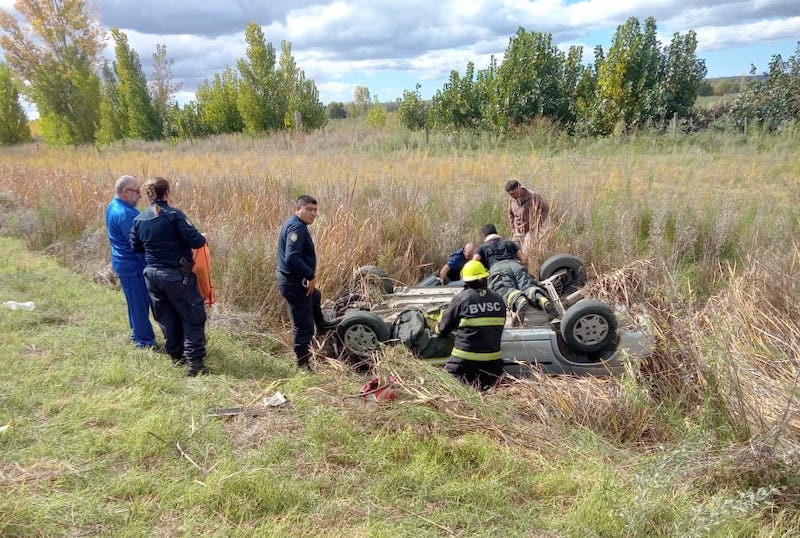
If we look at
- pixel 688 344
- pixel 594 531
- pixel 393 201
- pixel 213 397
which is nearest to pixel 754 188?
pixel 393 201

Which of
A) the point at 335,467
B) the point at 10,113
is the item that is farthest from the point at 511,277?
the point at 10,113

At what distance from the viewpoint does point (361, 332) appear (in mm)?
4895

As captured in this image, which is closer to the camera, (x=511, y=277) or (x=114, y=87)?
(x=511, y=277)

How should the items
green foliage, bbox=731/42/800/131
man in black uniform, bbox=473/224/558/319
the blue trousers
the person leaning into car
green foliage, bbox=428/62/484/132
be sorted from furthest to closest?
1. green foliage, bbox=428/62/484/132
2. green foliage, bbox=731/42/800/131
3. the person leaning into car
4. the blue trousers
5. man in black uniform, bbox=473/224/558/319

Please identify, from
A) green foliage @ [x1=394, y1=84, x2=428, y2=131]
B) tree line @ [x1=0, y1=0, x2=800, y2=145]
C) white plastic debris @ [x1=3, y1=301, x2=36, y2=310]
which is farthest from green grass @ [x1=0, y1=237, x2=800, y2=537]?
green foliage @ [x1=394, y1=84, x2=428, y2=131]

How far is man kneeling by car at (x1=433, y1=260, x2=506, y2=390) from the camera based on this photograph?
4.28 meters

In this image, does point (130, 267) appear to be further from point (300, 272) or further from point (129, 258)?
point (300, 272)

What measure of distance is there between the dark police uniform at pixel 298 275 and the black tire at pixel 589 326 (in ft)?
7.96

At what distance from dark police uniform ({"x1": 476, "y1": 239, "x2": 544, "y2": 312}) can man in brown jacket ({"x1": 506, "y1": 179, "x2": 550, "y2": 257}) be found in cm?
101

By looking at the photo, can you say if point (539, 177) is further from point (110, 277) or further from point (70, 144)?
point (70, 144)

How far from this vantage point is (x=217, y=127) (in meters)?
27.7

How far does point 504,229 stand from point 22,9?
29.1 m

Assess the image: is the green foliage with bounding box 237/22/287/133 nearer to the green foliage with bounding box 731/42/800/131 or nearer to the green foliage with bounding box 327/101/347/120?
the green foliage with bounding box 731/42/800/131

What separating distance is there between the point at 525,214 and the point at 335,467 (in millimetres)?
4982
